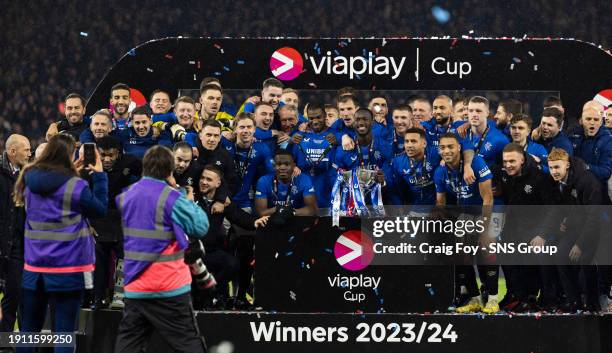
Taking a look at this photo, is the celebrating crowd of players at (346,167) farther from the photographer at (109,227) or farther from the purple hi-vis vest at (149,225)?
the purple hi-vis vest at (149,225)

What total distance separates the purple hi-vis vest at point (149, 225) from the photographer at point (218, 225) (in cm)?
197

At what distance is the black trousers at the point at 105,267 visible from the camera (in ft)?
29.1

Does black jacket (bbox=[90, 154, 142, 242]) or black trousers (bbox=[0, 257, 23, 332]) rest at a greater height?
black jacket (bbox=[90, 154, 142, 242])

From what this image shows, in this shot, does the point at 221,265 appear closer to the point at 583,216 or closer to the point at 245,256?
the point at 245,256

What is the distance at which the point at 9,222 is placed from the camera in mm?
8930

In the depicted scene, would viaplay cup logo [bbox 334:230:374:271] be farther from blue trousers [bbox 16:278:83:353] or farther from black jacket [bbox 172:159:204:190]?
blue trousers [bbox 16:278:83:353]

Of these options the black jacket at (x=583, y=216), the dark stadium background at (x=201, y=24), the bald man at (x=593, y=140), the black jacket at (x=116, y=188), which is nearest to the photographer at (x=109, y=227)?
the black jacket at (x=116, y=188)

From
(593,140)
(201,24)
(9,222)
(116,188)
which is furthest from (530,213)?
(201,24)

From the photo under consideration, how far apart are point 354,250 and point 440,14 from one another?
13500 millimetres

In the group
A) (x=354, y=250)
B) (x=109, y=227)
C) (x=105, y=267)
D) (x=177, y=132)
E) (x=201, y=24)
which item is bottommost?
(x=105, y=267)

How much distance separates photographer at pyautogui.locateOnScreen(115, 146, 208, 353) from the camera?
6.80 metres

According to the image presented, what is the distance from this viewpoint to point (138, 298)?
269 inches

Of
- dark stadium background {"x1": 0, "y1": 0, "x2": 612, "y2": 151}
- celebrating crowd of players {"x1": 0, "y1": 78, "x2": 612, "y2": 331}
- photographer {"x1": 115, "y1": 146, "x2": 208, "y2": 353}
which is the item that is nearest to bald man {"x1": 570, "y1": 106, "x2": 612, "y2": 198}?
celebrating crowd of players {"x1": 0, "y1": 78, "x2": 612, "y2": 331}

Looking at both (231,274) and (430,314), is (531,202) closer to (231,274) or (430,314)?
(430,314)
